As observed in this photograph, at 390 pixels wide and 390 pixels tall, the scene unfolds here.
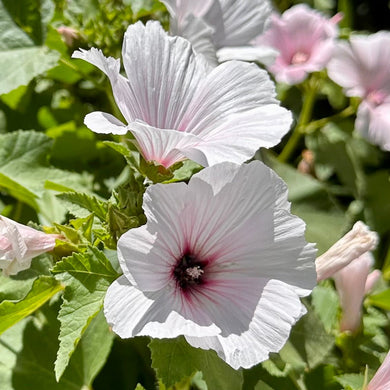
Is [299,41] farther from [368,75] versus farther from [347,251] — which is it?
[347,251]

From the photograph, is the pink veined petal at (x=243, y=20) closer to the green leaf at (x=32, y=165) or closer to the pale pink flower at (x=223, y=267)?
the green leaf at (x=32, y=165)

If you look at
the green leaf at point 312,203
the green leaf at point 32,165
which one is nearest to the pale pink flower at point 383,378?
the green leaf at point 312,203

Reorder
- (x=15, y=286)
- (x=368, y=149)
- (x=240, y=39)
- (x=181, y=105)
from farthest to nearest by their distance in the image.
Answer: (x=368, y=149) < (x=240, y=39) < (x=15, y=286) < (x=181, y=105)

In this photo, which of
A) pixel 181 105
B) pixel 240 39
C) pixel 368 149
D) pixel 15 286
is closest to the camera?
pixel 181 105

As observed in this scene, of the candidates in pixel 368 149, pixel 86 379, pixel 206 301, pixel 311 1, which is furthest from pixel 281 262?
pixel 311 1

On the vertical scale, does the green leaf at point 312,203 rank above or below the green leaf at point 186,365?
below

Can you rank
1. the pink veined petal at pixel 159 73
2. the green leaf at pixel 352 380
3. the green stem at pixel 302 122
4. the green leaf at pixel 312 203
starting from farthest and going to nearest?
1. the green stem at pixel 302 122
2. the green leaf at pixel 312 203
3. the green leaf at pixel 352 380
4. the pink veined petal at pixel 159 73

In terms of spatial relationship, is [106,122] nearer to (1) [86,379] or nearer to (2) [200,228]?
(2) [200,228]
